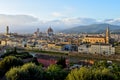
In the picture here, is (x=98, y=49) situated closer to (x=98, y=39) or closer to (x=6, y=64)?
(x=98, y=39)

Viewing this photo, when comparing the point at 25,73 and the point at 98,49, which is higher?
the point at 25,73

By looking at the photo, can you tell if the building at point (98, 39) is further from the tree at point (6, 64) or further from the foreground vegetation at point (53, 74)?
the foreground vegetation at point (53, 74)

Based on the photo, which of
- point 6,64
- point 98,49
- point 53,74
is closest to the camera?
point 53,74

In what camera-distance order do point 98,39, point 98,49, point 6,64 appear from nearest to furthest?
point 6,64
point 98,49
point 98,39

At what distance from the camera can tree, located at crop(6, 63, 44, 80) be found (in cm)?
807

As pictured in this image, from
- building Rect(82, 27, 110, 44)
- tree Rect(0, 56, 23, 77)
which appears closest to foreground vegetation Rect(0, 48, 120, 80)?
tree Rect(0, 56, 23, 77)

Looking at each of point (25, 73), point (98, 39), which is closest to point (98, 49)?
point (98, 39)

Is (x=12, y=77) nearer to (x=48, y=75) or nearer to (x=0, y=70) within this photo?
(x=48, y=75)

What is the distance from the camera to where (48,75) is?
8.71 meters

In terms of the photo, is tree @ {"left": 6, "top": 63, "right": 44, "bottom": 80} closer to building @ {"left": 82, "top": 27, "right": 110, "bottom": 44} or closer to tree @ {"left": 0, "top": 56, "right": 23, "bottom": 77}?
tree @ {"left": 0, "top": 56, "right": 23, "bottom": 77}

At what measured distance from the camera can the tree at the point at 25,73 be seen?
26.5ft

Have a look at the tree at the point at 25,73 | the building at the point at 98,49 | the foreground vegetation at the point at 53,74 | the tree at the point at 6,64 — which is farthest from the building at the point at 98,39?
the tree at the point at 25,73

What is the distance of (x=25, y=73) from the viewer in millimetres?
8195

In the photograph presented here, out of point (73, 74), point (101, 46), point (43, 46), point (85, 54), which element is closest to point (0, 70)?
point (73, 74)
